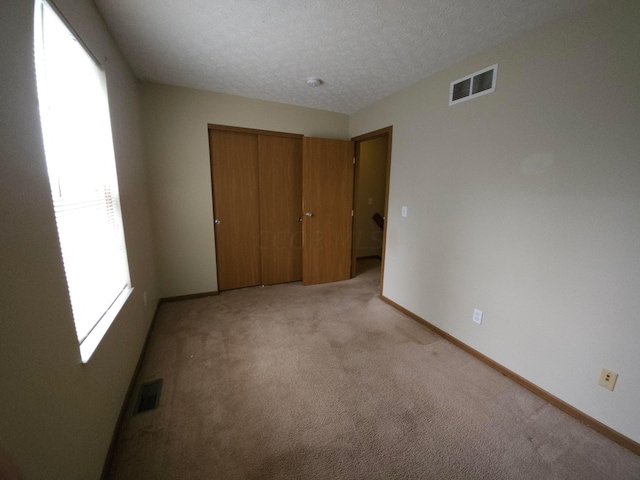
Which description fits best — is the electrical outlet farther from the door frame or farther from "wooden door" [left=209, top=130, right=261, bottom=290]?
"wooden door" [left=209, top=130, right=261, bottom=290]

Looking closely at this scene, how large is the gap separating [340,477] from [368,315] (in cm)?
164

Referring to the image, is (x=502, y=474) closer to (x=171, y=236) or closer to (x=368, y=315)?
(x=368, y=315)

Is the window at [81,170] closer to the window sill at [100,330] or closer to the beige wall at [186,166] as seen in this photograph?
the window sill at [100,330]

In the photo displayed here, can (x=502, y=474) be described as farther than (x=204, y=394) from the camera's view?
No

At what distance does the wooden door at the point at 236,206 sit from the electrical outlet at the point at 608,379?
10.5 ft

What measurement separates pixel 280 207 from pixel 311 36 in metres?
1.99

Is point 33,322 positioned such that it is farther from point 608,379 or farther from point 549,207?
point 608,379

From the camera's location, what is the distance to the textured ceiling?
146 cm

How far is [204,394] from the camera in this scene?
5.31 feet

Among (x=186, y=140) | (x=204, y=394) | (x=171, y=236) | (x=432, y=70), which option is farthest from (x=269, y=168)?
(x=204, y=394)

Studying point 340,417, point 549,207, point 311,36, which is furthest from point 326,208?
point 340,417

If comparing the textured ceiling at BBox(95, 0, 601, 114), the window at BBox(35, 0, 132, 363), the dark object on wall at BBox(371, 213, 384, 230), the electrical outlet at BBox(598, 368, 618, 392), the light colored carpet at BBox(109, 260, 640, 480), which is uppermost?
the textured ceiling at BBox(95, 0, 601, 114)

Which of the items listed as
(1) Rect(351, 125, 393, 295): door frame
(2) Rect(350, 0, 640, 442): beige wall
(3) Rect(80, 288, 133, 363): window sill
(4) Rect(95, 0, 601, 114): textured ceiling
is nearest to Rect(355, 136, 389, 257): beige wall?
(1) Rect(351, 125, 393, 295): door frame

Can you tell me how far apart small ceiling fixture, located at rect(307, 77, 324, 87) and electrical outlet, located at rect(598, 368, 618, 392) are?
2.98 metres
